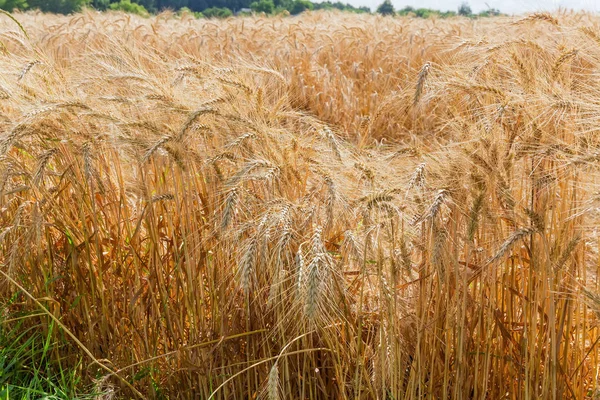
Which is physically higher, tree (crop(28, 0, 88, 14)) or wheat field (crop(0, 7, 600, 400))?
tree (crop(28, 0, 88, 14))

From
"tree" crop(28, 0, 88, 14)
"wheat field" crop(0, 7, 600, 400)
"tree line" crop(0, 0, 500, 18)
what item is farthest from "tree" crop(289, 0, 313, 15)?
"wheat field" crop(0, 7, 600, 400)

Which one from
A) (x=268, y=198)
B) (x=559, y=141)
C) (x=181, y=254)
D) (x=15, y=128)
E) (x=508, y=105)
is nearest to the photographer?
(x=559, y=141)

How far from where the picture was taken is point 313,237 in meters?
1.79

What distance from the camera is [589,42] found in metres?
2.26

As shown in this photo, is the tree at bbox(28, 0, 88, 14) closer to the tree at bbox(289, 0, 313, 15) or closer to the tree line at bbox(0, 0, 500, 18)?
the tree line at bbox(0, 0, 500, 18)

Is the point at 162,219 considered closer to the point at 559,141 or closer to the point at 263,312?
the point at 263,312

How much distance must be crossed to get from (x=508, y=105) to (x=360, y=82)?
6.07m

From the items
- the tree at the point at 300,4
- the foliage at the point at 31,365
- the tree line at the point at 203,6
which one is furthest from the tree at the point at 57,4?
the foliage at the point at 31,365

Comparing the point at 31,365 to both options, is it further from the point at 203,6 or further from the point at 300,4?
the point at 203,6

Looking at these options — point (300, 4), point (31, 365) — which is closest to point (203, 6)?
point (300, 4)

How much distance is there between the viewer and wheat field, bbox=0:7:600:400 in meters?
1.81

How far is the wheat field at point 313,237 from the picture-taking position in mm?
1810

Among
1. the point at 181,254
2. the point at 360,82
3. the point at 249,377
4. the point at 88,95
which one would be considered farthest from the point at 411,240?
the point at 360,82

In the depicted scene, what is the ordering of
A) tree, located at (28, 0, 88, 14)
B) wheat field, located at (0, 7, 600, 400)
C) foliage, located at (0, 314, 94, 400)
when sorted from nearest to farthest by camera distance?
wheat field, located at (0, 7, 600, 400)
foliage, located at (0, 314, 94, 400)
tree, located at (28, 0, 88, 14)
